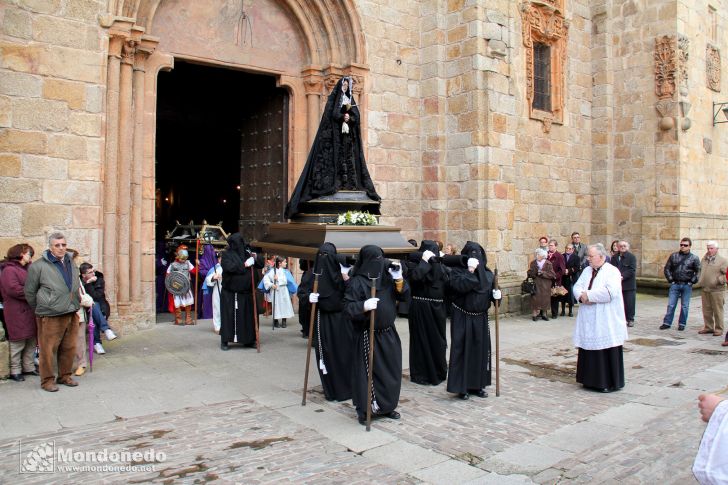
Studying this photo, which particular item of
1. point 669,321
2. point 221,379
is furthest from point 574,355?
point 221,379

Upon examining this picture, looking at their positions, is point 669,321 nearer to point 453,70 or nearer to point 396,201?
point 396,201

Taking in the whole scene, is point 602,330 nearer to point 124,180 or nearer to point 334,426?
point 334,426

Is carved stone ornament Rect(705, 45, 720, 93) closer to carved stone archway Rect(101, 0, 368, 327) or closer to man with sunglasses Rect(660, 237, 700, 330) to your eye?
man with sunglasses Rect(660, 237, 700, 330)

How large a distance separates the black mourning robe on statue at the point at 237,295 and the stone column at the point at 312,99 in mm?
4253

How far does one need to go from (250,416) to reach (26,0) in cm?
719

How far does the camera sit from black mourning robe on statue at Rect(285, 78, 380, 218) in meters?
7.78

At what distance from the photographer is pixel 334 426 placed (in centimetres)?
593

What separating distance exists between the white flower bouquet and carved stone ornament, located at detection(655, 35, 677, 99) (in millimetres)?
12374

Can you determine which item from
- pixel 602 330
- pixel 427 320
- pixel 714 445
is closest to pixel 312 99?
pixel 427 320

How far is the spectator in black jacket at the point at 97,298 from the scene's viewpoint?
8.27m

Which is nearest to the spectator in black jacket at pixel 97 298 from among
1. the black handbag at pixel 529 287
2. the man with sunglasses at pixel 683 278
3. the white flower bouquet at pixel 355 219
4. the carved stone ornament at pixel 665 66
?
the white flower bouquet at pixel 355 219

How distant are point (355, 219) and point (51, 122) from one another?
517 centimetres

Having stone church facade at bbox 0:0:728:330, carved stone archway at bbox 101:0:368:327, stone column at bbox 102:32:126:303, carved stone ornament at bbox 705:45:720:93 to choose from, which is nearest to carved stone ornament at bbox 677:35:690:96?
stone church facade at bbox 0:0:728:330

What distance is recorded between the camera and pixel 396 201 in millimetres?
13578
